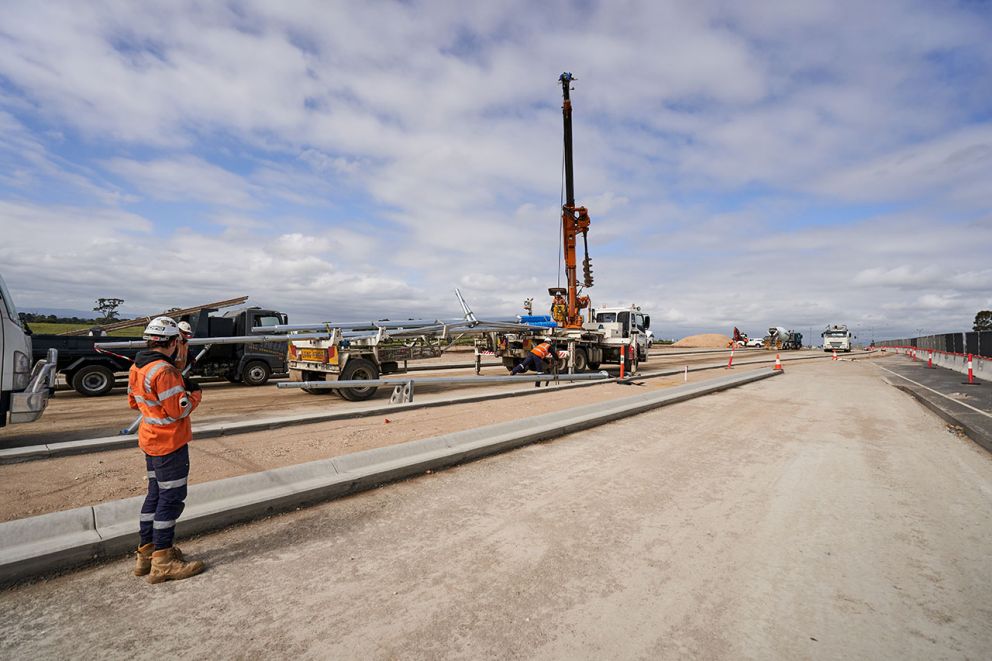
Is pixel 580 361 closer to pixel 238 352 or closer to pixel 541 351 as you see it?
pixel 541 351

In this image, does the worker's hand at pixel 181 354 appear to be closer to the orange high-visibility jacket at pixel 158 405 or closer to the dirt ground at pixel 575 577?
the orange high-visibility jacket at pixel 158 405

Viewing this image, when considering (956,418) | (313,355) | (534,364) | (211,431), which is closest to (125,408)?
(313,355)

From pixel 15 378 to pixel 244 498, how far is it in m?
4.28

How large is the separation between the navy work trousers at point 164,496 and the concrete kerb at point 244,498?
38 cm

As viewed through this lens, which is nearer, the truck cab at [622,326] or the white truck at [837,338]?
the truck cab at [622,326]

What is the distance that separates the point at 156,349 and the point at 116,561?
155 centimetres

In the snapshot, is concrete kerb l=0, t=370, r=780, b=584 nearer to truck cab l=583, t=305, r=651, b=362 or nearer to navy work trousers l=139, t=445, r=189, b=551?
navy work trousers l=139, t=445, r=189, b=551

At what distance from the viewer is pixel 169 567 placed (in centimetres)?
322

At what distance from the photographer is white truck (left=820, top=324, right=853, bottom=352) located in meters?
46.0

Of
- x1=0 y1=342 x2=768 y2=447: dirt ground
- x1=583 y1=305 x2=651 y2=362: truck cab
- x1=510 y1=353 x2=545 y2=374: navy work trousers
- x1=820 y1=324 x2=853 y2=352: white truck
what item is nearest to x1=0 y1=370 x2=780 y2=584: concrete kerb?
x1=0 y1=342 x2=768 y2=447: dirt ground

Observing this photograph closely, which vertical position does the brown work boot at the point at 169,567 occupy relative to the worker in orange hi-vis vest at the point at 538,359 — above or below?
below

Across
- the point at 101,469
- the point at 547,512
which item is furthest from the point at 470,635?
the point at 101,469

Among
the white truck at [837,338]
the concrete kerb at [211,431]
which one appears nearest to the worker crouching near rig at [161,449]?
the concrete kerb at [211,431]

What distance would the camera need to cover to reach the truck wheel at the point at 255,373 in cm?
1413
